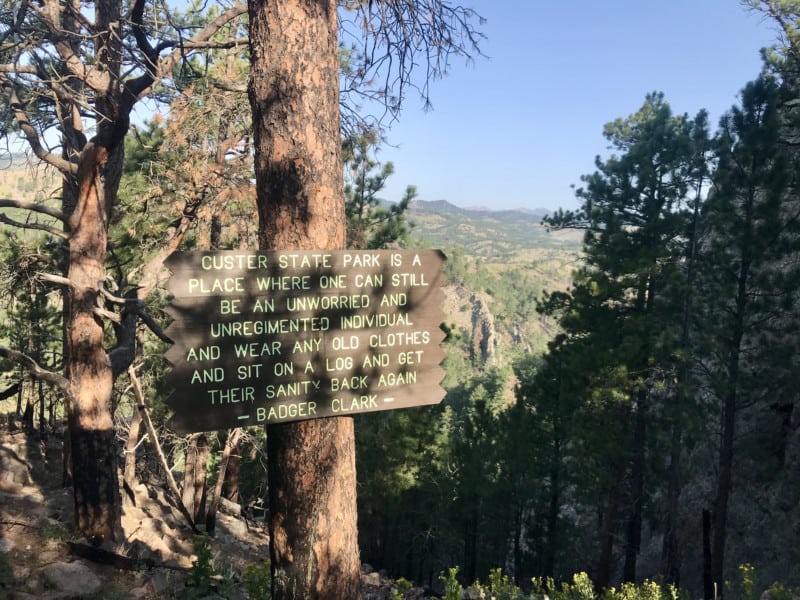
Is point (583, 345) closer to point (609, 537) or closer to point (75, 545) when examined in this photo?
point (609, 537)

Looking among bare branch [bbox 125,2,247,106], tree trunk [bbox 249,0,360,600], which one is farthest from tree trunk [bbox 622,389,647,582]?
tree trunk [bbox 249,0,360,600]

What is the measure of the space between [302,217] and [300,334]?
682mm

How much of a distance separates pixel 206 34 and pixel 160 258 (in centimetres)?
310

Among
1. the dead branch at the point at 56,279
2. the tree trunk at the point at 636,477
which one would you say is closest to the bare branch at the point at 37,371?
the dead branch at the point at 56,279

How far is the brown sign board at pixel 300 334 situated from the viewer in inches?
98.7

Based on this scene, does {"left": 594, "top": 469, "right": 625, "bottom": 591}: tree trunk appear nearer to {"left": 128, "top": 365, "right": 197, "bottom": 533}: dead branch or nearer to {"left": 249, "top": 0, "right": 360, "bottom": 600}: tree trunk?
{"left": 128, "top": 365, "right": 197, "bottom": 533}: dead branch

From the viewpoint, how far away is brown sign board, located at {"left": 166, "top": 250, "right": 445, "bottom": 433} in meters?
2.51

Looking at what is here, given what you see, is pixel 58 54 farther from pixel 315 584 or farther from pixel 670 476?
pixel 670 476

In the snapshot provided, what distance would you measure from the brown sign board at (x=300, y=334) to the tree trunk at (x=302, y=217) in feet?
0.64

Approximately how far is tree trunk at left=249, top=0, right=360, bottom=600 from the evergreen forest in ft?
6.73

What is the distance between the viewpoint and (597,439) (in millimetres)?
15266

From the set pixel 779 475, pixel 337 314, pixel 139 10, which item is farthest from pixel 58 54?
pixel 779 475

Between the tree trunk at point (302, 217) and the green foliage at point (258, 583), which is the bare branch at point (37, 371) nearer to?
the green foliage at point (258, 583)

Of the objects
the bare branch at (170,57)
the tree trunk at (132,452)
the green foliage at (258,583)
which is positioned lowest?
the tree trunk at (132,452)
